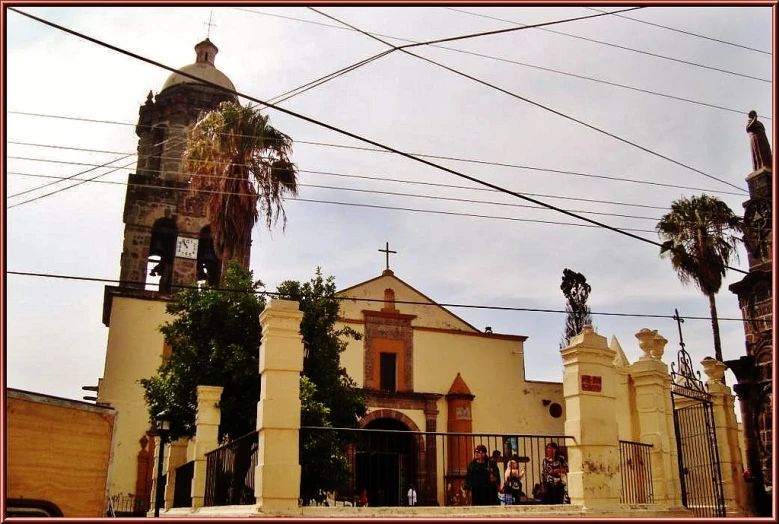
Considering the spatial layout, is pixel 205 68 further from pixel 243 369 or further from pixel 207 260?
pixel 243 369

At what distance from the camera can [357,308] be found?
27203 millimetres

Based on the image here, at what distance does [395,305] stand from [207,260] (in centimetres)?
744

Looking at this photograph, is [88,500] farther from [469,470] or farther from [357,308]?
[357,308]

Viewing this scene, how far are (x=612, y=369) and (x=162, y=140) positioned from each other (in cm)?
1936

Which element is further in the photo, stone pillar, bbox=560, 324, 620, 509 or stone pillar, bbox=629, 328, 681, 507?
stone pillar, bbox=629, 328, 681, 507

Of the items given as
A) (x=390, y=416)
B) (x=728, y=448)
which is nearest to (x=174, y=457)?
(x=390, y=416)

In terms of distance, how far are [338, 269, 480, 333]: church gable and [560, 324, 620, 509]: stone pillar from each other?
58.4 feet

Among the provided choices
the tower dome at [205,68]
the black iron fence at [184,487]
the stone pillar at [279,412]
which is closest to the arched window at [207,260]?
the tower dome at [205,68]

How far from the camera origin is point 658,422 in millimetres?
10742

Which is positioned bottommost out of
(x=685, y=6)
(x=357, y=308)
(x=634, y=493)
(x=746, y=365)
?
(x=634, y=493)

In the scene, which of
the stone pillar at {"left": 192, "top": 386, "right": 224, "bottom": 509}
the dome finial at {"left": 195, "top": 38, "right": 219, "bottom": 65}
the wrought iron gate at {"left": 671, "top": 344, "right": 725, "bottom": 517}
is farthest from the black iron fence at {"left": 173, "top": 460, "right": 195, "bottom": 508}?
the dome finial at {"left": 195, "top": 38, "right": 219, "bottom": 65}

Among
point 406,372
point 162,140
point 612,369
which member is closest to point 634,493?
point 612,369

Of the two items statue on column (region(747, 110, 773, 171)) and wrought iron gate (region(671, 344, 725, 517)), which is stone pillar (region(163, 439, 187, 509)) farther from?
statue on column (region(747, 110, 773, 171))

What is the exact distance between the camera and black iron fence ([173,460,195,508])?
41.7ft
